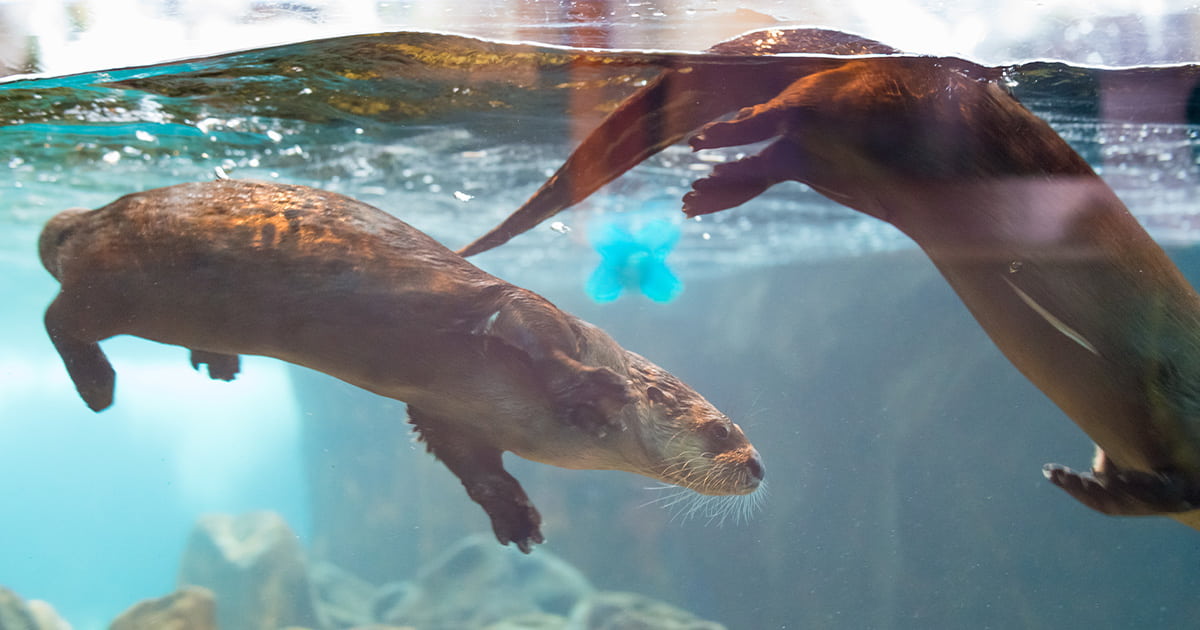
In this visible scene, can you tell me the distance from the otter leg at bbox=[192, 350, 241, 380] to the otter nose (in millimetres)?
2579

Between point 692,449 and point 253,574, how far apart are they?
10040 mm

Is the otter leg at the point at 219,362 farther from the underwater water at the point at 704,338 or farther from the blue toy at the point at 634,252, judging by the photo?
the blue toy at the point at 634,252

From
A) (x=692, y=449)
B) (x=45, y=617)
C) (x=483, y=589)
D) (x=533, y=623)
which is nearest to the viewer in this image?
(x=692, y=449)

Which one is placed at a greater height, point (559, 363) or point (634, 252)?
point (559, 363)

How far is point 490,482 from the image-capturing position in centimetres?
290

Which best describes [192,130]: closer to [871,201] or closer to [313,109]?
[313,109]

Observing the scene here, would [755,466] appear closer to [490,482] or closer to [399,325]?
[490,482]

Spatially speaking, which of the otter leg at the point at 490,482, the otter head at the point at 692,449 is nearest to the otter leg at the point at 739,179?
the otter head at the point at 692,449

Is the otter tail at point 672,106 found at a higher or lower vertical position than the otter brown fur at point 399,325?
higher

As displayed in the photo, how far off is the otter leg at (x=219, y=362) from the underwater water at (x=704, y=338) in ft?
6.41

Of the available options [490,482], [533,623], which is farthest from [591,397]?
[533,623]

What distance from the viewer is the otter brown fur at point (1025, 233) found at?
2.52 meters

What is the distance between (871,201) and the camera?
9.96 feet

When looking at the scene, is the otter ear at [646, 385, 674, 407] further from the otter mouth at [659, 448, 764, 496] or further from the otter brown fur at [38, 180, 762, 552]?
the otter mouth at [659, 448, 764, 496]
